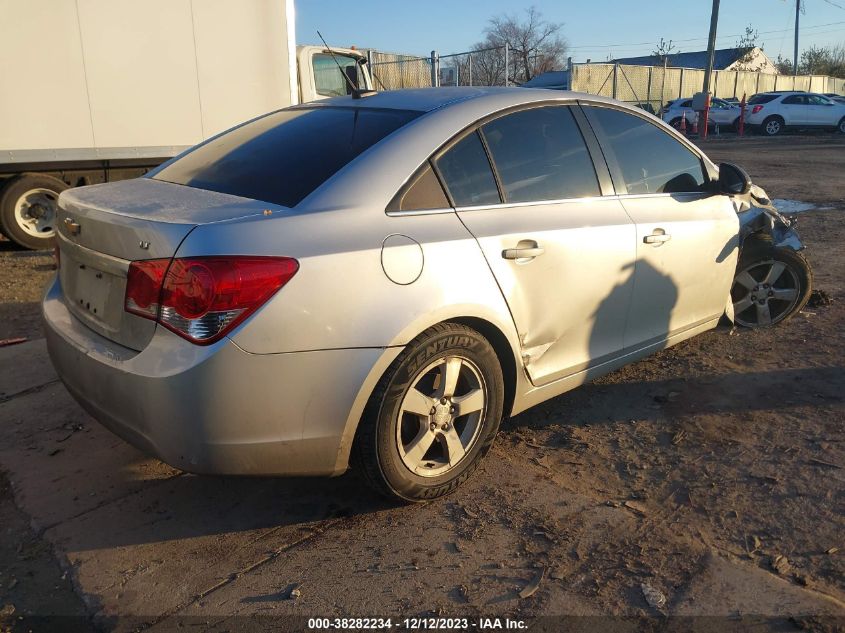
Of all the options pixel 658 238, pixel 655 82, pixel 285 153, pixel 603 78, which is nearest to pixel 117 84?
pixel 285 153

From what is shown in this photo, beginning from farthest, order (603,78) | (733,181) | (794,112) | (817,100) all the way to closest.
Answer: (603,78), (794,112), (817,100), (733,181)

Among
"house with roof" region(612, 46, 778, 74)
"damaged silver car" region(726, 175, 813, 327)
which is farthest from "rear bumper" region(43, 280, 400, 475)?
"house with roof" region(612, 46, 778, 74)

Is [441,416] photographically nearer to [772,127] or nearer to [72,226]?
[72,226]

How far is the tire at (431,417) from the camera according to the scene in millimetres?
2736

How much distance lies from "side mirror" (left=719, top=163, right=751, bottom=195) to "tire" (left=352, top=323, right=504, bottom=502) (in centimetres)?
211

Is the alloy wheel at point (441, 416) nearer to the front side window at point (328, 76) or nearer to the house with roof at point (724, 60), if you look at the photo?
the front side window at point (328, 76)

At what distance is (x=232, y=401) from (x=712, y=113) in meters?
30.9

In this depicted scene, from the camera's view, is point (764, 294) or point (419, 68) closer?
point (764, 294)

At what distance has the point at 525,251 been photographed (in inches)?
123

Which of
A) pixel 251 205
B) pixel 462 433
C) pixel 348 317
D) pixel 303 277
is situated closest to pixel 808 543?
pixel 462 433

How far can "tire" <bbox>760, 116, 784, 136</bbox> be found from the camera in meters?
28.0

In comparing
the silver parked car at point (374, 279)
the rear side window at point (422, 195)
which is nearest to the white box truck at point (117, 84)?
the silver parked car at point (374, 279)

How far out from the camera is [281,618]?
7.82ft

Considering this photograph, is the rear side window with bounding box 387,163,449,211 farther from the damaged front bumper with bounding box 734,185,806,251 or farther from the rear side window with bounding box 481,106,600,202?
the damaged front bumper with bounding box 734,185,806,251
